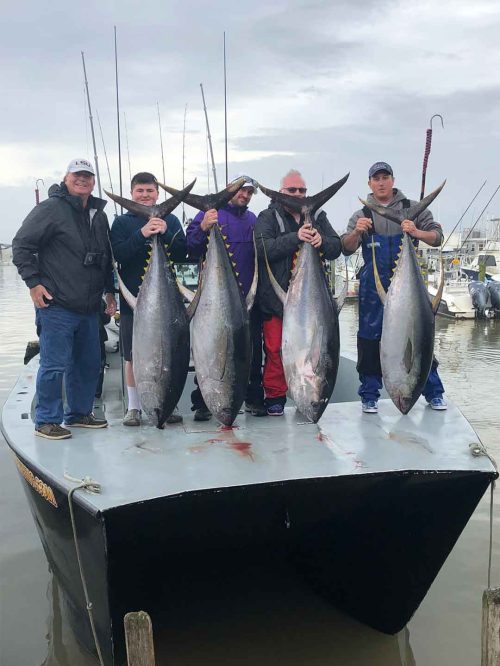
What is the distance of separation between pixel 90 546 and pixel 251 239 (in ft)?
7.19

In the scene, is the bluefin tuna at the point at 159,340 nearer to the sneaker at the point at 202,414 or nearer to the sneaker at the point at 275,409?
the sneaker at the point at 202,414

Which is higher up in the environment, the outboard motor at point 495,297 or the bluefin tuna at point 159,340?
the bluefin tuna at point 159,340

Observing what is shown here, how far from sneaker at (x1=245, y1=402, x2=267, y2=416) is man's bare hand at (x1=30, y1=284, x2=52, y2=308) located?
1461mm

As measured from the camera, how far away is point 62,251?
3867 millimetres

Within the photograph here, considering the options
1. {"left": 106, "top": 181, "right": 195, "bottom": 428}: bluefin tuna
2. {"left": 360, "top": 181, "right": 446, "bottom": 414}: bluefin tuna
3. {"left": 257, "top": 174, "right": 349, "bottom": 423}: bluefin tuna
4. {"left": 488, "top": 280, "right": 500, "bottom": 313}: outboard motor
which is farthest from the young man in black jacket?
{"left": 488, "top": 280, "right": 500, "bottom": 313}: outboard motor

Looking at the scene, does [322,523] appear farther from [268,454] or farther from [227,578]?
[227,578]

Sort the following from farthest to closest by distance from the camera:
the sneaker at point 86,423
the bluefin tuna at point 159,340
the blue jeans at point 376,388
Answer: the blue jeans at point 376,388 < the sneaker at point 86,423 < the bluefin tuna at point 159,340

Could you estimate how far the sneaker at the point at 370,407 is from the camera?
4.16 m

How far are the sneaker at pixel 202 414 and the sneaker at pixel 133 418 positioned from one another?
14.7 inches

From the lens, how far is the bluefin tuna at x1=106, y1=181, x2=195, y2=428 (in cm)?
359

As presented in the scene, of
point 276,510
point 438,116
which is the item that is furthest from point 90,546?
point 438,116

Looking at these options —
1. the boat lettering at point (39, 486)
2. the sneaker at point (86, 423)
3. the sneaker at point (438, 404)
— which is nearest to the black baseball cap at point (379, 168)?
the sneaker at point (438, 404)

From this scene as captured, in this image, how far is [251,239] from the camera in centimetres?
418

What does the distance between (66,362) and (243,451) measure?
129 cm
